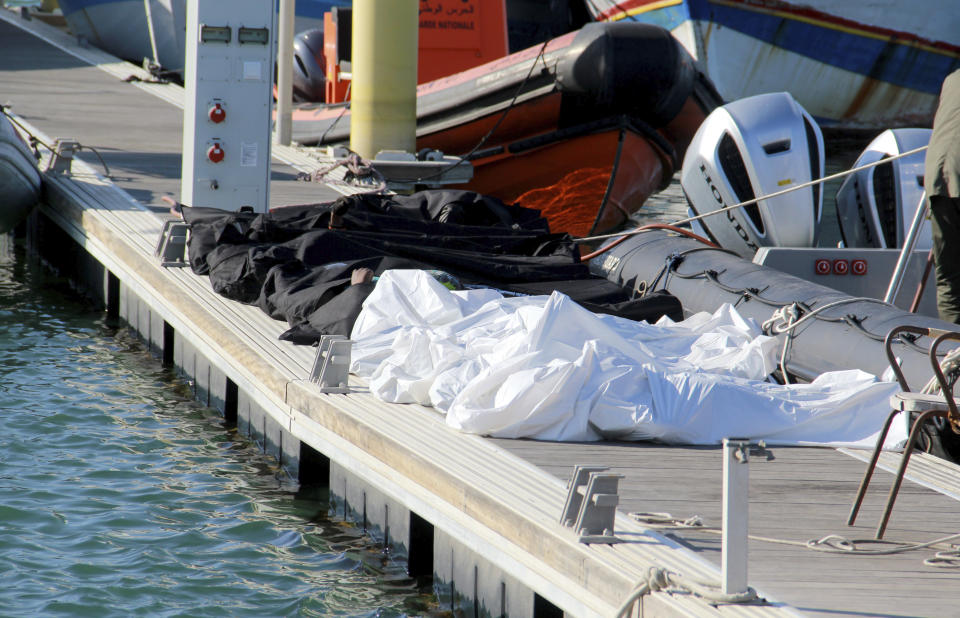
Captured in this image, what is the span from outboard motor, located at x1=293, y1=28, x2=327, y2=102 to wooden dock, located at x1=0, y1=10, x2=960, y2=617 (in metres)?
10.7

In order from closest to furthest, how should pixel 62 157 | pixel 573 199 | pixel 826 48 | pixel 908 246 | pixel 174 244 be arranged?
pixel 908 246 < pixel 174 244 < pixel 62 157 < pixel 573 199 < pixel 826 48

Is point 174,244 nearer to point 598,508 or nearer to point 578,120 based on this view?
point 598,508

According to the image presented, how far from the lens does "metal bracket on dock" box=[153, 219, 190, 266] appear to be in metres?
6.64

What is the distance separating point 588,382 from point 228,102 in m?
3.99

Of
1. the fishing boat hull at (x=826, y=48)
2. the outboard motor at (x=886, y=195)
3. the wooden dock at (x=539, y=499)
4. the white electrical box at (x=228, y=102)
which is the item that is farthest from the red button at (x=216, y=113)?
the fishing boat hull at (x=826, y=48)

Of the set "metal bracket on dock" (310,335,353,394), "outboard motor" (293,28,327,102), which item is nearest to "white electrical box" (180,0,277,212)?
"metal bracket on dock" (310,335,353,394)

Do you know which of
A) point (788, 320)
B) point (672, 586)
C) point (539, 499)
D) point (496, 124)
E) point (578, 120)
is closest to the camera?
point (672, 586)

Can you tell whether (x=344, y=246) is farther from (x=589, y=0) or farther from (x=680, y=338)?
(x=589, y=0)

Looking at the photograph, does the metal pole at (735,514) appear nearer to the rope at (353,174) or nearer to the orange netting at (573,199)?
the rope at (353,174)

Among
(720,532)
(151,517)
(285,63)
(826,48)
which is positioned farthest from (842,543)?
(826,48)

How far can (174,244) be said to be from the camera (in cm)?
665

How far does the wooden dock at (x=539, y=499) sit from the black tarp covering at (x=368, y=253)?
0.53ft

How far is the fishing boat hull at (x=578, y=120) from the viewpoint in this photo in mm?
9625

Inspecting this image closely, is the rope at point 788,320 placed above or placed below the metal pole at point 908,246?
below
